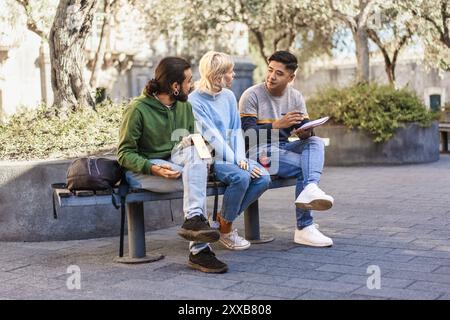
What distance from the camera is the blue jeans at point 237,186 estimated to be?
536cm

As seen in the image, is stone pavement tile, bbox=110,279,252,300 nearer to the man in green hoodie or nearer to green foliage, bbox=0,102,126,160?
the man in green hoodie

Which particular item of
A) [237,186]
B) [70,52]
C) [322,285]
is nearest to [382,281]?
[322,285]

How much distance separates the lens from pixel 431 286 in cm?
434

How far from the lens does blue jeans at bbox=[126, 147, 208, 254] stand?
493 centimetres

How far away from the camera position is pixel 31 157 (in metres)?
6.59

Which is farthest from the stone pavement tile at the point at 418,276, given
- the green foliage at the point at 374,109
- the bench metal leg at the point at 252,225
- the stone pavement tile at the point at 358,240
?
the green foliage at the point at 374,109

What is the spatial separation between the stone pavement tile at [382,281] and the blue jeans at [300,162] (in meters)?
1.07

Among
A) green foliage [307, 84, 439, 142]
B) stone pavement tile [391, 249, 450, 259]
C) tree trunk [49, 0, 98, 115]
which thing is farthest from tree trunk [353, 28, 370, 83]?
stone pavement tile [391, 249, 450, 259]

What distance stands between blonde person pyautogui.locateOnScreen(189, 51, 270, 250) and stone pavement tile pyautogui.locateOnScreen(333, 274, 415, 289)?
1.09 m

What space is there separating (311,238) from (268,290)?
1406 mm

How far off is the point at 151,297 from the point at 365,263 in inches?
60.9

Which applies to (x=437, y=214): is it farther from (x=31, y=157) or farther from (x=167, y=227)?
(x=31, y=157)

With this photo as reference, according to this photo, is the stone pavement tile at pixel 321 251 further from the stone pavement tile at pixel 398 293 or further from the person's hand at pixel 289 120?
the stone pavement tile at pixel 398 293

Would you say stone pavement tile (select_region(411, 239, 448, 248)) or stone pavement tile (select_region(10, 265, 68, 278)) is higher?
stone pavement tile (select_region(10, 265, 68, 278))
